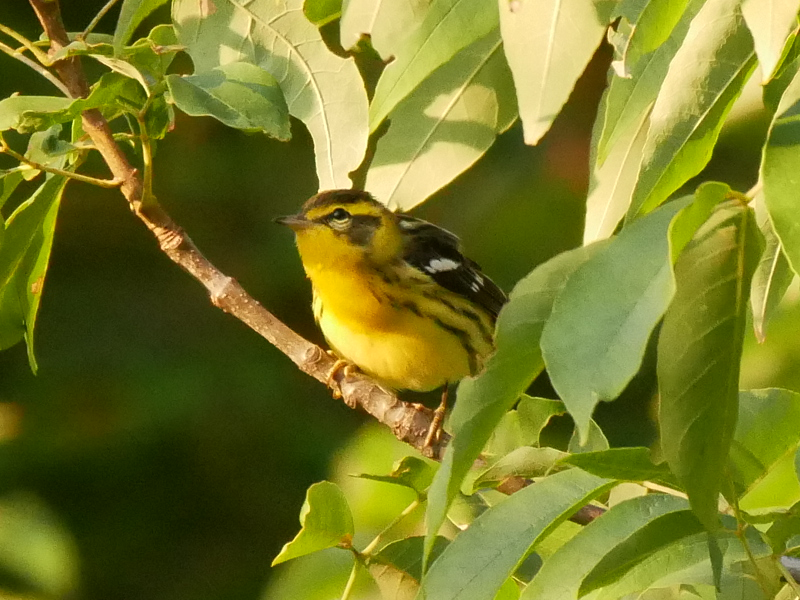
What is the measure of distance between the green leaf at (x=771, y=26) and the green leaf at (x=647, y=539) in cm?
Answer: 38

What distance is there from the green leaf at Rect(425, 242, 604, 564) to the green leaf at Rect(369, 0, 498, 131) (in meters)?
0.27

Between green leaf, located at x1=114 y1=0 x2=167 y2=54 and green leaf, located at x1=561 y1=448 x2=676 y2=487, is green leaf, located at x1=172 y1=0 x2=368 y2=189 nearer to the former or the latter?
green leaf, located at x1=114 y1=0 x2=167 y2=54

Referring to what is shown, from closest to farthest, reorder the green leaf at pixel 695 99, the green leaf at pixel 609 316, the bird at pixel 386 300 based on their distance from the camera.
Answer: the green leaf at pixel 609 316
the green leaf at pixel 695 99
the bird at pixel 386 300

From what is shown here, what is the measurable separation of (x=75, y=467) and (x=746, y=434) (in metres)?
3.00

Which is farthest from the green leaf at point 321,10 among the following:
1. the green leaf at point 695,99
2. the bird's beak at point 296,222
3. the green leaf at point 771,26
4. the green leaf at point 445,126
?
the bird's beak at point 296,222

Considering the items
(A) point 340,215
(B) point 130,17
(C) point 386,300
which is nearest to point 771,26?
(B) point 130,17

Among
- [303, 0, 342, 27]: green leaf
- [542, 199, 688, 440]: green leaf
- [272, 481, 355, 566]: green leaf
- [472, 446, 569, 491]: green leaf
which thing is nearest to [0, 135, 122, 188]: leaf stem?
[303, 0, 342, 27]: green leaf

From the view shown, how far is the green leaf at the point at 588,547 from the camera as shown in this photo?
106 centimetres

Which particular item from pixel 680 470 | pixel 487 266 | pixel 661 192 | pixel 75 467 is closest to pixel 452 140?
pixel 661 192

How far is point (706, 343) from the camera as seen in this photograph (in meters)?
0.85

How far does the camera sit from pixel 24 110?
108 centimetres

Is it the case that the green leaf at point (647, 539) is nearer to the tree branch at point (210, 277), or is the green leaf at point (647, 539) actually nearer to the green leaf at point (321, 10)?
the tree branch at point (210, 277)

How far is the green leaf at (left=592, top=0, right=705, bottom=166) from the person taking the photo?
3.36 feet

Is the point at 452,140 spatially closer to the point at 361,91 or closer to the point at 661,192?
the point at 361,91
